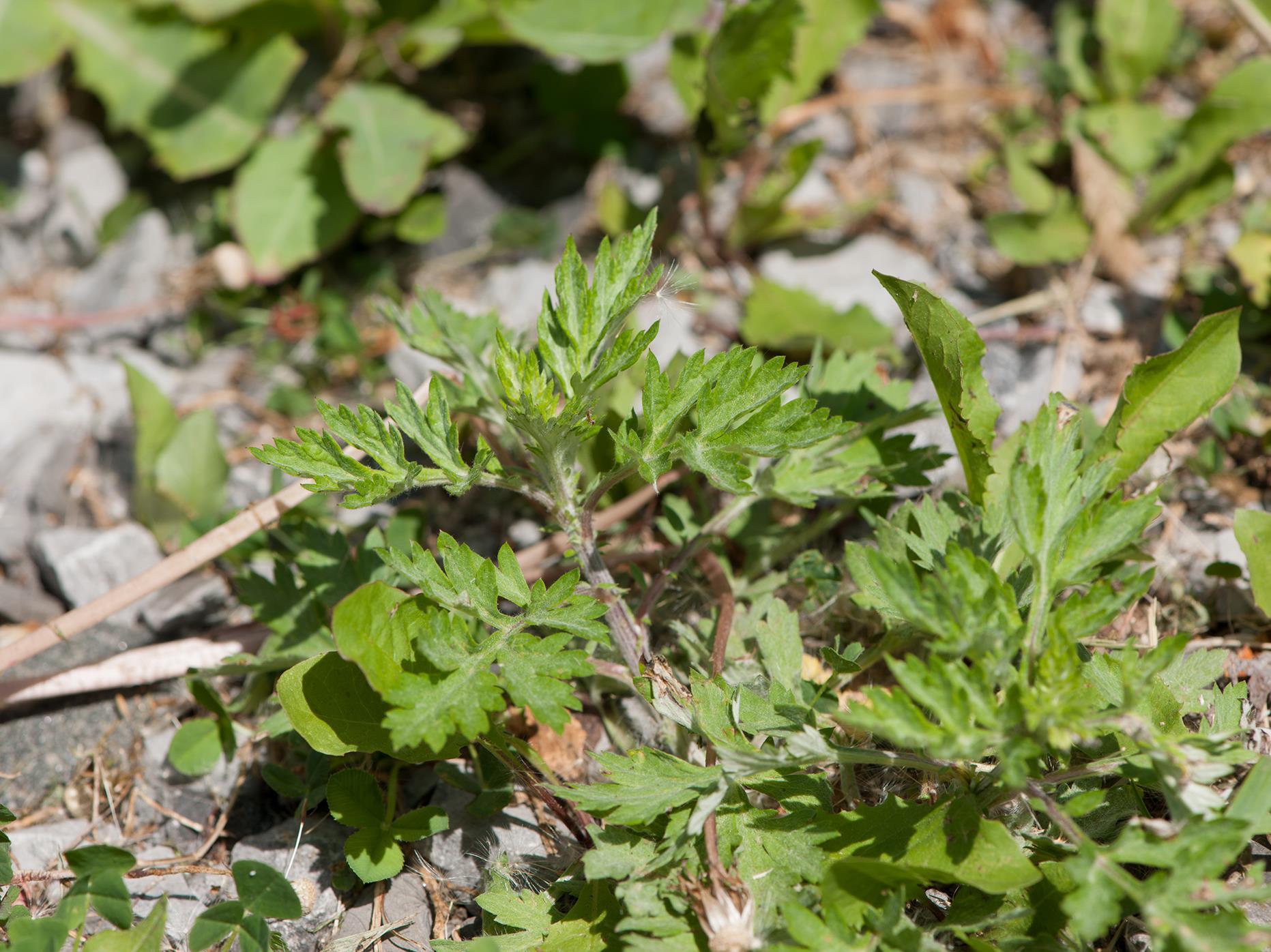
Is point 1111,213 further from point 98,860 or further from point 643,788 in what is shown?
point 98,860

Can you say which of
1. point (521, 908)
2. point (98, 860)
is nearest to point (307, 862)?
point (98, 860)

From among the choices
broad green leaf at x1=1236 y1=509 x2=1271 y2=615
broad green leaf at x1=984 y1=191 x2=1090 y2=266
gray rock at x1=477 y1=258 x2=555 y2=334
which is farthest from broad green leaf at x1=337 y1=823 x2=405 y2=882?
broad green leaf at x1=984 y1=191 x2=1090 y2=266

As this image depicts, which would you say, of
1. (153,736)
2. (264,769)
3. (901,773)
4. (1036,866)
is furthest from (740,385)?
(153,736)

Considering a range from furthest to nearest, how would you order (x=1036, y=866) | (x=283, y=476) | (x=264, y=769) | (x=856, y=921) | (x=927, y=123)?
1. (x=927, y=123)
2. (x=283, y=476)
3. (x=264, y=769)
4. (x=1036, y=866)
5. (x=856, y=921)

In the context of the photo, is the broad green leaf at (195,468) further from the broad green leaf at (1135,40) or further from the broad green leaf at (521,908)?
the broad green leaf at (1135,40)

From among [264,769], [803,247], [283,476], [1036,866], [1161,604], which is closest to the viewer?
[1036,866]

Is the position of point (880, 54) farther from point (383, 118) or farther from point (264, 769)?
point (264, 769)
